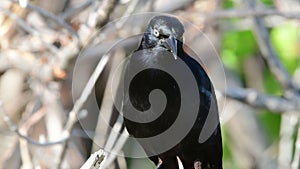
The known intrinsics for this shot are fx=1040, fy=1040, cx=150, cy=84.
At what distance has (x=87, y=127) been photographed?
23.6ft

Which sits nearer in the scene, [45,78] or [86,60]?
[45,78]

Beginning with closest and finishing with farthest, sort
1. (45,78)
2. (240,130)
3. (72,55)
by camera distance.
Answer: (72,55) → (45,78) → (240,130)

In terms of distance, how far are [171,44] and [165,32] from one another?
0.39 feet

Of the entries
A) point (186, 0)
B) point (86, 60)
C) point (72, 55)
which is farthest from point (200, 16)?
point (72, 55)

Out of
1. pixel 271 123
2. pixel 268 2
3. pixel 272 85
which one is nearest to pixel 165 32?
pixel 268 2

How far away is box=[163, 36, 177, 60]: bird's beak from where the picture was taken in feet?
18.7

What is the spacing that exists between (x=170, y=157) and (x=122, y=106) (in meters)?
0.42

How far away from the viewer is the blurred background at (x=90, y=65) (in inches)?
258

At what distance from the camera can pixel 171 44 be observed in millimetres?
5762

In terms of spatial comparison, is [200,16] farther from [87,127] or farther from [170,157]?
[170,157]

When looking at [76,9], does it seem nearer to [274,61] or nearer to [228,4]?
[274,61]

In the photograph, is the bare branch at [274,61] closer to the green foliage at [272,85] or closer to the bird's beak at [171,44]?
the green foliage at [272,85]

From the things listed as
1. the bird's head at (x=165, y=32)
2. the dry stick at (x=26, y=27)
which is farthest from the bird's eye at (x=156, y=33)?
the dry stick at (x=26, y=27)

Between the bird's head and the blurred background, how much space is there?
1.18 feet
